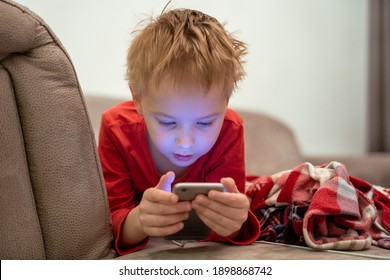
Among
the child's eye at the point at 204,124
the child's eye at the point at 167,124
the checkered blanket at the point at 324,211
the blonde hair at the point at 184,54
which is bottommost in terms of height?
the checkered blanket at the point at 324,211

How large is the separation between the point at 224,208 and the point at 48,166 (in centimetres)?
27

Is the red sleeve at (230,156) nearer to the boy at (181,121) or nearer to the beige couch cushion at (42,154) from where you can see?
the boy at (181,121)

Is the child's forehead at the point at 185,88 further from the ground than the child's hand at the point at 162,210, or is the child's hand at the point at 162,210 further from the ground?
the child's forehead at the point at 185,88

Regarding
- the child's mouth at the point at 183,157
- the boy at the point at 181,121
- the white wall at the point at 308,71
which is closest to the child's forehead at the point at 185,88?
the boy at the point at 181,121

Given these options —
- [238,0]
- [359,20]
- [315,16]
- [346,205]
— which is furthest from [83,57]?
[359,20]

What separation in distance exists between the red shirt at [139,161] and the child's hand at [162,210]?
0.18 metres

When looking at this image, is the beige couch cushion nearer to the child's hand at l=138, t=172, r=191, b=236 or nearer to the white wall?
the child's hand at l=138, t=172, r=191, b=236

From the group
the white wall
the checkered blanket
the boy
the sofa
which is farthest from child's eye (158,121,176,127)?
the white wall

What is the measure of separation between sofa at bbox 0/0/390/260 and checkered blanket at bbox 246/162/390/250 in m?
0.04

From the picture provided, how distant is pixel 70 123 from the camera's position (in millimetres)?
785

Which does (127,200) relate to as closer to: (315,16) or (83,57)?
(83,57)

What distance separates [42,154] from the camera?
77cm

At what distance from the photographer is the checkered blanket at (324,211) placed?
85cm
